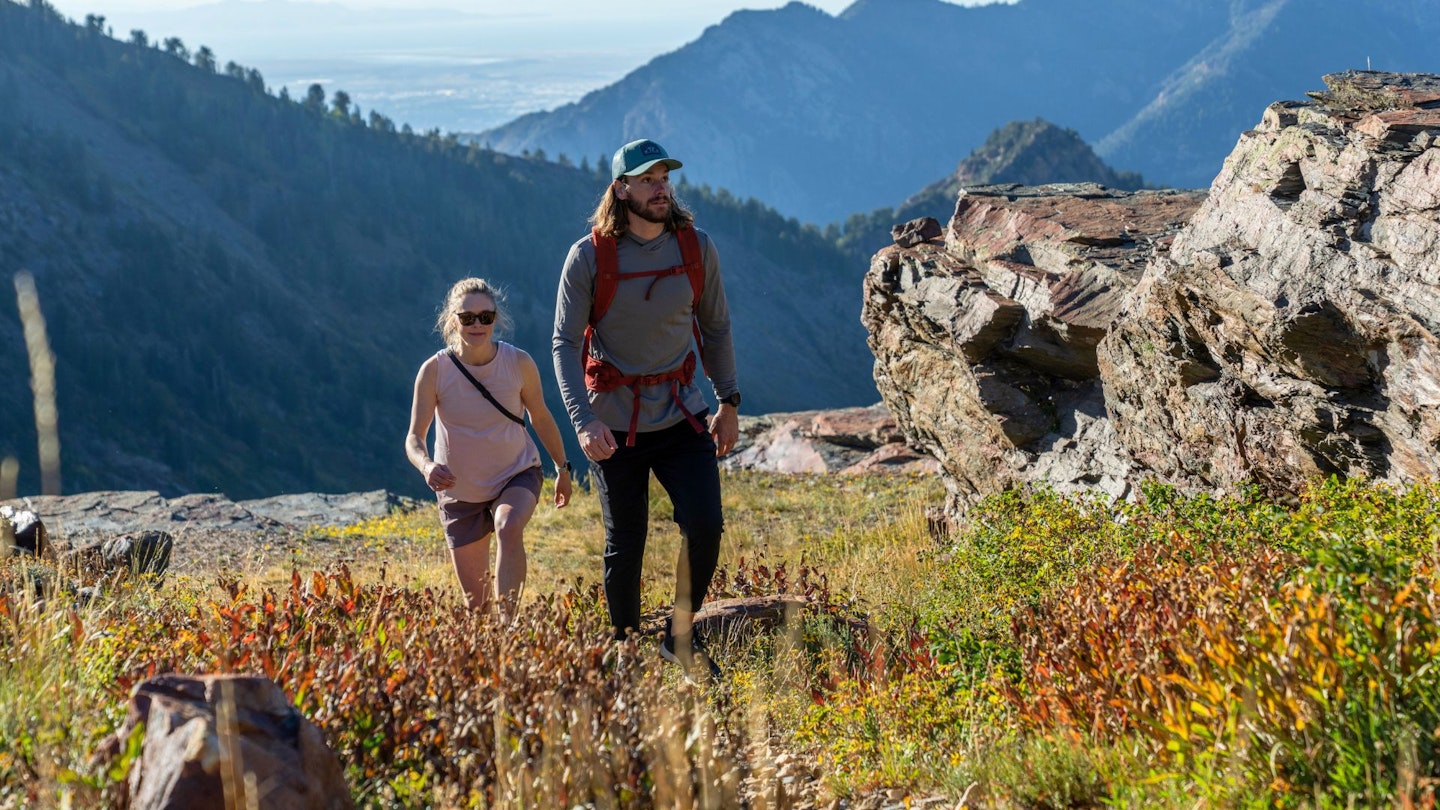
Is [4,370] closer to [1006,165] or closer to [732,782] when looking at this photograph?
[732,782]

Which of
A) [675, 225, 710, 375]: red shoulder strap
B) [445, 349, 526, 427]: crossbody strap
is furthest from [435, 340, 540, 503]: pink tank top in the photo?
[675, 225, 710, 375]: red shoulder strap

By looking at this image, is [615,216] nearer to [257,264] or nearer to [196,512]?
[196,512]

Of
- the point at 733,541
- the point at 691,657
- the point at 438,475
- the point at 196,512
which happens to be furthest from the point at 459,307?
the point at 196,512

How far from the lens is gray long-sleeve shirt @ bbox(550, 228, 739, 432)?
194 inches

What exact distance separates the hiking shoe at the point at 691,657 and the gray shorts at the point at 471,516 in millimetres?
860

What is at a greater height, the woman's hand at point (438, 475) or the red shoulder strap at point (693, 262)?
the red shoulder strap at point (693, 262)

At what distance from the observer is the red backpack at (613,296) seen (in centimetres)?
492

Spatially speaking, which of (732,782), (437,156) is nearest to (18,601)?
(732,782)

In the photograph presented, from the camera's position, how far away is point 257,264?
366 feet

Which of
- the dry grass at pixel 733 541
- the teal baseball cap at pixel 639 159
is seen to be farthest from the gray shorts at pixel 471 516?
the dry grass at pixel 733 541

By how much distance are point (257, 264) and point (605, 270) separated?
377 ft

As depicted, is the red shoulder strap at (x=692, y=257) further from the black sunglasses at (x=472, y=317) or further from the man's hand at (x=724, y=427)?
the black sunglasses at (x=472, y=317)

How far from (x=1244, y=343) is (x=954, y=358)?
272 cm

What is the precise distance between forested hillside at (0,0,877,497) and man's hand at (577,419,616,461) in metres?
75.2
